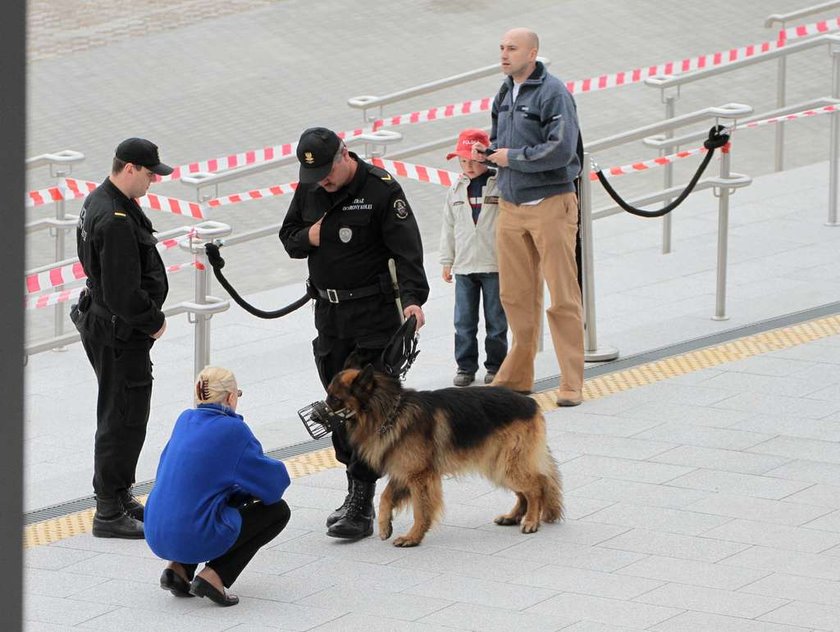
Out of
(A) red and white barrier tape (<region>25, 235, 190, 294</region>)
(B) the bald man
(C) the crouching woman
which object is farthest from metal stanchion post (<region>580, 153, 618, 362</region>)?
(C) the crouching woman

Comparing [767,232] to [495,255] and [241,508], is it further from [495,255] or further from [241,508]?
[241,508]

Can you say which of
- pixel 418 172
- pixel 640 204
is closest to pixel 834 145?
pixel 640 204

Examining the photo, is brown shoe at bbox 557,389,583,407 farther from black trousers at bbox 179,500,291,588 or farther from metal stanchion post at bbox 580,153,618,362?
black trousers at bbox 179,500,291,588

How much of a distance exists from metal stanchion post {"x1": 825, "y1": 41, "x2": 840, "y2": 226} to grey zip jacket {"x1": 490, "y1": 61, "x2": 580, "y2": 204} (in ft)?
14.0

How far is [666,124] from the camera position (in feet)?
34.3

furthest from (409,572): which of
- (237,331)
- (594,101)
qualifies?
(594,101)

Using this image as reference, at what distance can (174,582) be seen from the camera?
5.61m

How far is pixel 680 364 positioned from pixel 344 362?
9.71 feet

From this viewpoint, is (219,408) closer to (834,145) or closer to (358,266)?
(358,266)

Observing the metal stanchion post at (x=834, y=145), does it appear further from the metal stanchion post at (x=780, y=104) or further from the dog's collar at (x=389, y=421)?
the dog's collar at (x=389, y=421)

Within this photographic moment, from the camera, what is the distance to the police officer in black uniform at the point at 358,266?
6.20 meters

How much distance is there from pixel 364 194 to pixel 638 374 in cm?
291

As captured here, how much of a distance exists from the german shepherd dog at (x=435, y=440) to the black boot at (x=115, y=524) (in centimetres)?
104

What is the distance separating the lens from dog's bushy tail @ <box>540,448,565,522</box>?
6188 mm
